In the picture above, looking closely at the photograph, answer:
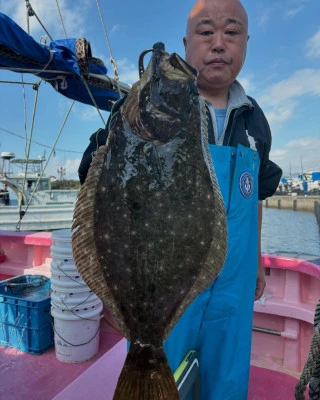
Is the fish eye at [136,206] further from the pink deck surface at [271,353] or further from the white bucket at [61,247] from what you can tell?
the white bucket at [61,247]

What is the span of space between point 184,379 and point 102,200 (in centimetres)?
106

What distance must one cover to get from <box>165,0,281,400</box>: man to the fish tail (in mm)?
538

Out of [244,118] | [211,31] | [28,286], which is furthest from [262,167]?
[28,286]

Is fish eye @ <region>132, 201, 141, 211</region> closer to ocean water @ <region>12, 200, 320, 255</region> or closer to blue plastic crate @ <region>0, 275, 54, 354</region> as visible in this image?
blue plastic crate @ <region>0, 275, 54, 354</region>

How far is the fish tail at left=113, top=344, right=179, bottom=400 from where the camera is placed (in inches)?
48.0

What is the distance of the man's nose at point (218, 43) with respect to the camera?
71.3 inches

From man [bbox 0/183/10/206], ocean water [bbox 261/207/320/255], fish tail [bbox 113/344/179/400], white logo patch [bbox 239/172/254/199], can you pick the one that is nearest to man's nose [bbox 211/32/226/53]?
white logo patch [bbox 239/172/254/199]

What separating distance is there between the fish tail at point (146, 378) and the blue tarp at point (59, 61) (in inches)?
136

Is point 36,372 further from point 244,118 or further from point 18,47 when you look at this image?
point 18,47

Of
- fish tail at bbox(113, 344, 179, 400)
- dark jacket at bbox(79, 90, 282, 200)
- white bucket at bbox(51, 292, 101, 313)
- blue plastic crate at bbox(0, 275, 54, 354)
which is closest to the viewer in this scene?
fish tail at bbox(113, 344, 179, 400)

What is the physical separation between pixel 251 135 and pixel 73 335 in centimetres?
298

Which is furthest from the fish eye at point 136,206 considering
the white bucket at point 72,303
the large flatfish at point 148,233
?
the white bucket at point 72,303

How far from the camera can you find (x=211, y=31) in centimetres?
183

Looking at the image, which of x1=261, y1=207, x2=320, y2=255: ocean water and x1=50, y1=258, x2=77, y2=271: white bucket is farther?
x1=261, y1=207, x2=320, y2=255: ocean water
